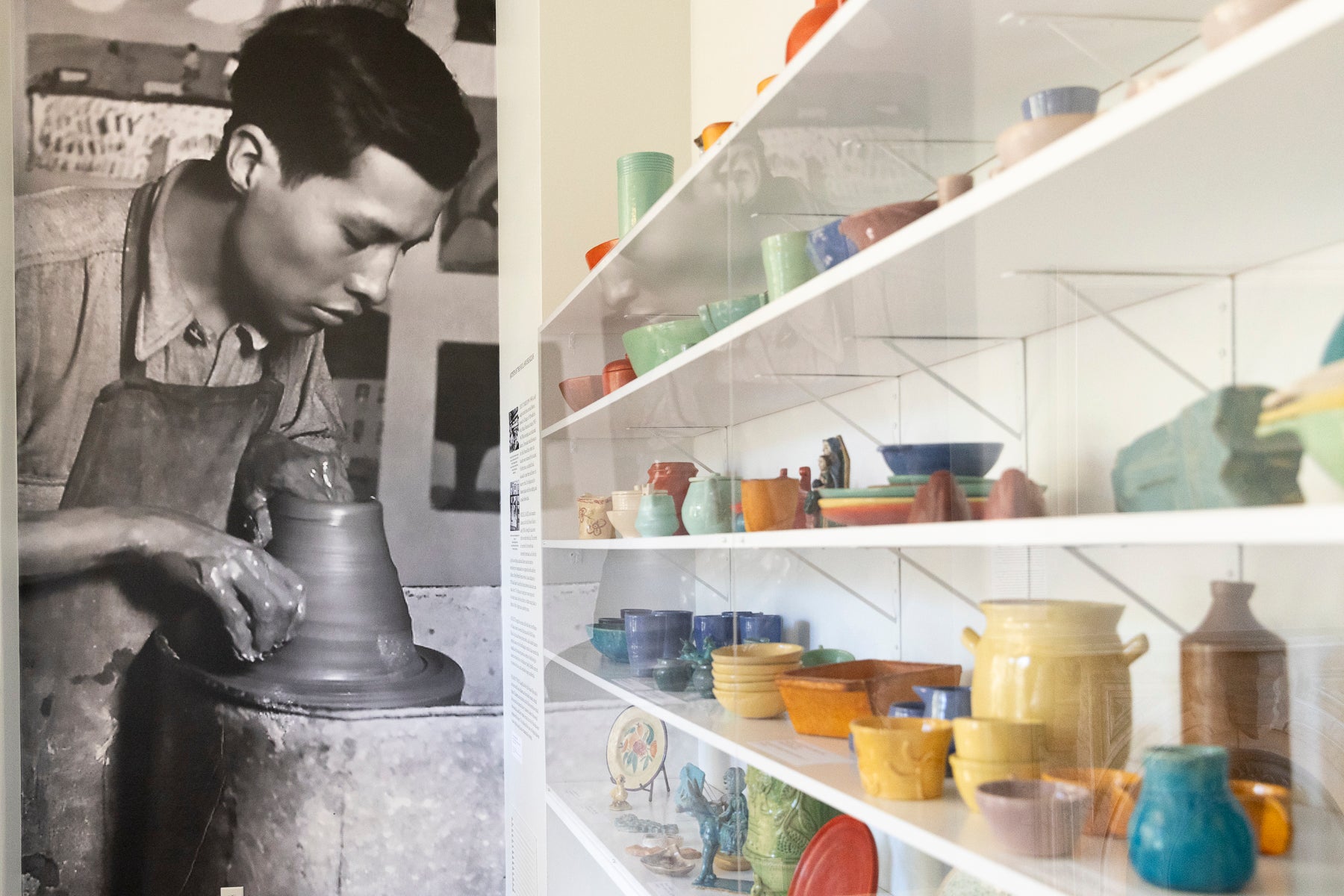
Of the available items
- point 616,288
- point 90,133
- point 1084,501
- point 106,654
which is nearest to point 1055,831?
point 1084,501

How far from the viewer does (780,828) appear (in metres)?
1.80

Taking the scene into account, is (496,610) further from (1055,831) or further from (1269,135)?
(1269,135)

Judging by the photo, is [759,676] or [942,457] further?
[759,676]

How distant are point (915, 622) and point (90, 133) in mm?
3506

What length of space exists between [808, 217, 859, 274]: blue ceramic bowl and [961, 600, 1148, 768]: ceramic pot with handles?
491mm

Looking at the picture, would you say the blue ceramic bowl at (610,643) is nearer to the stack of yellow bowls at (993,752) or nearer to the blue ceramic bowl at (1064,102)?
the stack of yellow bowls at (993,752)

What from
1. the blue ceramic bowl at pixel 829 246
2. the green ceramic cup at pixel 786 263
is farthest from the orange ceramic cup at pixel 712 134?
the blue ceramic bowl at pixel 829 246

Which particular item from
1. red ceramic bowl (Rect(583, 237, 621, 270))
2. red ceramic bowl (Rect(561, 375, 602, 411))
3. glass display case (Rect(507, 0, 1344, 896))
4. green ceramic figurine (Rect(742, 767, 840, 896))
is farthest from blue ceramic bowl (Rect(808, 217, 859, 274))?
red ceramic bowl (Rect(561, 375, 602, 411))

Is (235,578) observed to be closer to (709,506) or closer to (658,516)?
(658,516)

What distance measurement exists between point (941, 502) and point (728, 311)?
730mm

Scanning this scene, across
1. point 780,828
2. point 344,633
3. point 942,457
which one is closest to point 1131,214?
point 942,457

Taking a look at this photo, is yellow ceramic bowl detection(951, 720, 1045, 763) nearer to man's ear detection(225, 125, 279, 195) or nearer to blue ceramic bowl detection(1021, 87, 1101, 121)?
blue ceramic bowl detection(1021, 87, 1101, 121)

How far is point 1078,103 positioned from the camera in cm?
86

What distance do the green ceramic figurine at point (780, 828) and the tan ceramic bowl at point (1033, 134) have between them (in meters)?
1.15
